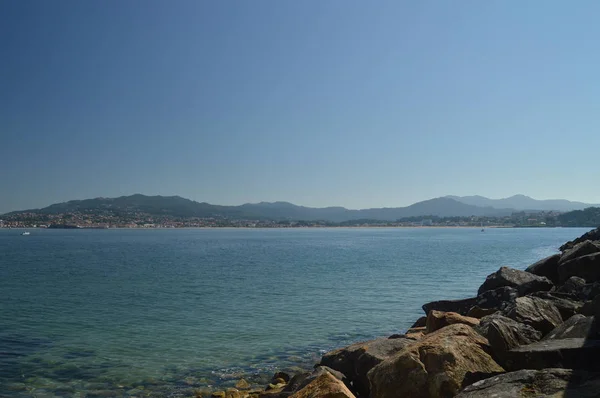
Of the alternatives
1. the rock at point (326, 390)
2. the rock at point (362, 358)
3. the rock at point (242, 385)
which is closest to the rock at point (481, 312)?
the rock at point (362, 358)

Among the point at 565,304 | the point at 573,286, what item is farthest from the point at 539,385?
the point at 573,286

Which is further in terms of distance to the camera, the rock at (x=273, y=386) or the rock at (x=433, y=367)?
the rock at (x=273, y=386)

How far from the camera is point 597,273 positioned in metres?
14.9

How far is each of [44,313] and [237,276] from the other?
68.8 ft

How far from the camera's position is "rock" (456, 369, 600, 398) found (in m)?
5.74

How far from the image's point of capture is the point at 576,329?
794cm

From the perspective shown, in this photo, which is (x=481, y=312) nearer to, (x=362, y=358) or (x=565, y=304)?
(x=565, y=304)

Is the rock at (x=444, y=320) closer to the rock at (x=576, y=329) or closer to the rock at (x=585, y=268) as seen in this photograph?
the rock at (x=576, y=329)

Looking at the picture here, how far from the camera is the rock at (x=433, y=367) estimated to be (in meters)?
7.46

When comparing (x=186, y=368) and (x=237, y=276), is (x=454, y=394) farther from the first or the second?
(x=237, y=276)

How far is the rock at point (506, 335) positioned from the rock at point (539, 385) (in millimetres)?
1434

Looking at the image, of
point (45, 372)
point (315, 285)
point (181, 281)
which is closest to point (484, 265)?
point (315, 285)

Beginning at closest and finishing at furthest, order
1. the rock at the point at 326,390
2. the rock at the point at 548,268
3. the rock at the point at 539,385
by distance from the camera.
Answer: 1. the rock at the point at 539,385
2. the rock at the point at 326,390
3. the rock at the point at 548,268

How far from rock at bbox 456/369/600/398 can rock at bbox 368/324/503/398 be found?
34.3 inches
